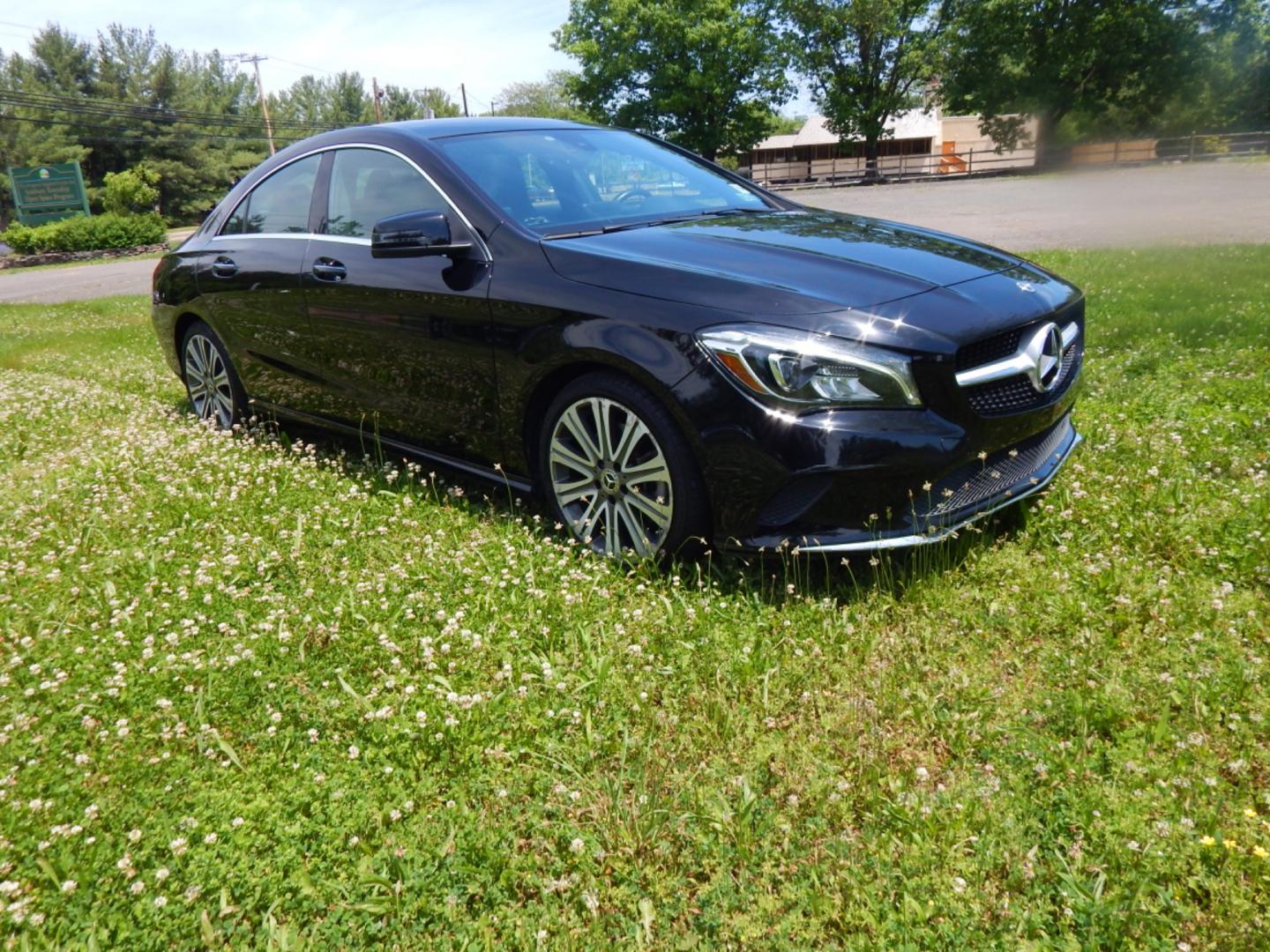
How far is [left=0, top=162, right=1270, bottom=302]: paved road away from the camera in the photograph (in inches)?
441

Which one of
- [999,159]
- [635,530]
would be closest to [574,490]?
[635,530]

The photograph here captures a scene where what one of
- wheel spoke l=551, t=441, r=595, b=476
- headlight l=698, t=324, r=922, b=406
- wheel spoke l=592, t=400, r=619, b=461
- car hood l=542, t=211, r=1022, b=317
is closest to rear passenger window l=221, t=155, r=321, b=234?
car hood l=542, t=211, r=1022, b=317

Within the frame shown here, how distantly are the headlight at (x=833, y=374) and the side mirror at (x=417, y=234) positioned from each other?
1.51 meters

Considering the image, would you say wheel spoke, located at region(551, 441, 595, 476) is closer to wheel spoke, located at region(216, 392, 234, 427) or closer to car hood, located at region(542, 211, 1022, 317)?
car hood, located at region(542, 211, 1022, 317)

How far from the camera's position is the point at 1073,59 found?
1516 inches

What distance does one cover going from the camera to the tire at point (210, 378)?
571 centimetres

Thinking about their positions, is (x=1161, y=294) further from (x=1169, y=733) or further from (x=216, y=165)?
(x=216, y=165)

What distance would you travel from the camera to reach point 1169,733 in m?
2.48

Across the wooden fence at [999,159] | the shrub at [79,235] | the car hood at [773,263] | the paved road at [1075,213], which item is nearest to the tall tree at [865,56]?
the wooden fence at [999,159]

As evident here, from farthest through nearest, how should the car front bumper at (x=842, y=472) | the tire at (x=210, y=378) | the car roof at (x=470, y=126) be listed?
the tire at (x=210, y=378), the car roof at (x=470, y=126), the car front bumper at (x=842, y=472)

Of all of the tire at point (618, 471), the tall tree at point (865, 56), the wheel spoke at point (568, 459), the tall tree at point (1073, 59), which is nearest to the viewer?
the tire at point (618, 471)

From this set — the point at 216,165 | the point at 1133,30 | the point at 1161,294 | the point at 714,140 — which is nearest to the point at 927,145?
the point at 714,140

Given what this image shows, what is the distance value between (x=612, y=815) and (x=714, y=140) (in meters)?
51.8

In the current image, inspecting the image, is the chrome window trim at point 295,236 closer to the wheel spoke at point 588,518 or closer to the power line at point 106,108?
the wheel spoke at point 588,518
